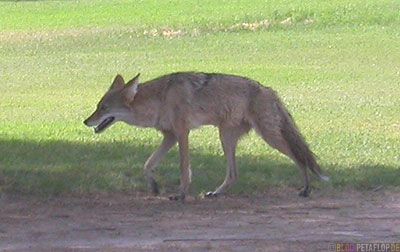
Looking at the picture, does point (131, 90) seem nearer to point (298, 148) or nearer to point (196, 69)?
point (298, 148)

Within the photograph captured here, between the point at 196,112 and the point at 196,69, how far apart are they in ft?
41.8

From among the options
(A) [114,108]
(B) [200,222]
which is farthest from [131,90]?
(B) [200,222]

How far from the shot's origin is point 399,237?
8.39 meters

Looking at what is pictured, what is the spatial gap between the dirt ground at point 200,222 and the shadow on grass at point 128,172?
0.93ft

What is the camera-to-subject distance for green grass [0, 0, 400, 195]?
11.3 m

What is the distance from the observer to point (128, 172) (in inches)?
440

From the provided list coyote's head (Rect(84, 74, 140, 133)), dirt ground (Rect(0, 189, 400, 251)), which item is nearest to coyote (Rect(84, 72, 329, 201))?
coyote's head (Rect(84, 74, 140, 133))

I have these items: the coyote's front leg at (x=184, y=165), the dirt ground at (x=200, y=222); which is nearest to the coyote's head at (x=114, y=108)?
the coyote's front leg at (x=184, y=165)

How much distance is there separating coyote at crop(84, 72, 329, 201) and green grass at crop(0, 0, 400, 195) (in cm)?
50

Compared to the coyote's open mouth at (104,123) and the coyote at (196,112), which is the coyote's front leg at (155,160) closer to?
the coyote at (196,112)

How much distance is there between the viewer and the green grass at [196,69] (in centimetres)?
1130

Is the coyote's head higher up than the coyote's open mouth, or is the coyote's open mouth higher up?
the coyote's head

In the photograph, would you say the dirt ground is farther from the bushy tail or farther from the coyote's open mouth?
the coyote's open mouth

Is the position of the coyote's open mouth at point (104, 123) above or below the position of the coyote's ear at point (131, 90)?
below
